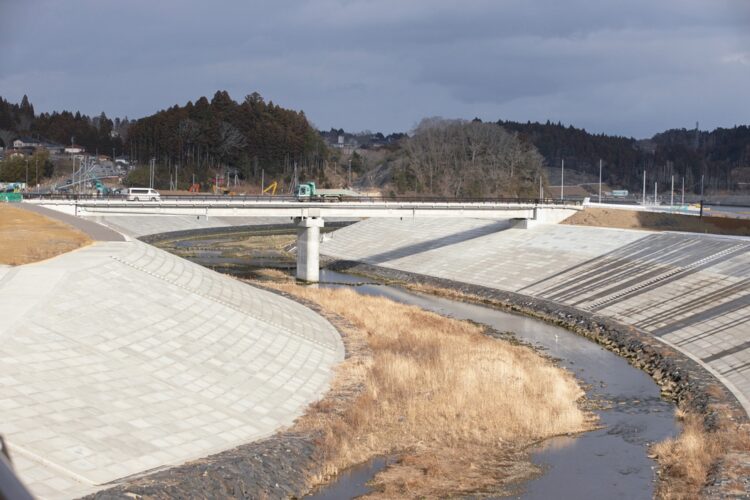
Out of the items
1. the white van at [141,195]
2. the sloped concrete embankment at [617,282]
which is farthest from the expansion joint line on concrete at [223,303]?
the white van at [141,195]

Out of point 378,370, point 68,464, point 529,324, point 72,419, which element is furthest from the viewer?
point 529,324

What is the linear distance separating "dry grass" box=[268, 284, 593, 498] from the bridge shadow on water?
153 feet

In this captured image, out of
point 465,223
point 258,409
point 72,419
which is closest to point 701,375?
point 258,409

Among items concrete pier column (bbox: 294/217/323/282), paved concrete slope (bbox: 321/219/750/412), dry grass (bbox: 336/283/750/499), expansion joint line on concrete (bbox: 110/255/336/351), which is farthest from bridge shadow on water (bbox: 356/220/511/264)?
dry grass (bbox: 336/283/750/499)

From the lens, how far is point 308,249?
8094cm

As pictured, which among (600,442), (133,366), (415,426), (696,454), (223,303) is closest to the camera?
(696,454)

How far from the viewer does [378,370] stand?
129ft

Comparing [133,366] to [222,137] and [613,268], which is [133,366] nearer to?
[613,268]

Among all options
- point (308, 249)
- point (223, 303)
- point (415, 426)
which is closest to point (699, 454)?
point (415, 426)

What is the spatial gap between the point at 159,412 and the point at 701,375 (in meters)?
26.9

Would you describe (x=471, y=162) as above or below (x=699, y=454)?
above

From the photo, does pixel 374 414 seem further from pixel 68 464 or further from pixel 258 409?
pixel 68 464

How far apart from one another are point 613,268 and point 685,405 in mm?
35690

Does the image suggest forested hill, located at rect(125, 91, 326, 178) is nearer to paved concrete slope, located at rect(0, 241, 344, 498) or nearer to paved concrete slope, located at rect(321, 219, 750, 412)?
paved concrete slope, located at rect(321, 219, 750, 412)
